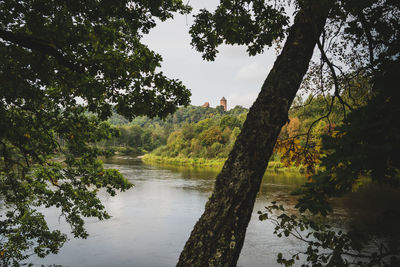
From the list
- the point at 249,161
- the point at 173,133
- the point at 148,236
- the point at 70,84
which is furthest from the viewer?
the point at 173,133

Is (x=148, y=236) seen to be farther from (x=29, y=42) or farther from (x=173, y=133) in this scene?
(x=173, y=133)

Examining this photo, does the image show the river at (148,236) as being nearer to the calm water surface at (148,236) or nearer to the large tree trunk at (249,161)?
the calm water surface at (148,236)

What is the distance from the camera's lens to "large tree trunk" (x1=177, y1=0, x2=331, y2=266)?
5.87ft

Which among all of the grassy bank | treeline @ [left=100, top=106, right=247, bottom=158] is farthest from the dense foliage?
the grassy bank

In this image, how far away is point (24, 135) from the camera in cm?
379

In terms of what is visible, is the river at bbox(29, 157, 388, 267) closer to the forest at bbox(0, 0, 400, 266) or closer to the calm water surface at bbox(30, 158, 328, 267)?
the calm water surface at bbox(30, 158, 328, 267)

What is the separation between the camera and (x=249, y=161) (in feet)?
6.26

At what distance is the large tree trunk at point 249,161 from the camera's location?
5.87ft

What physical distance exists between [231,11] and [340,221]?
1015 cm

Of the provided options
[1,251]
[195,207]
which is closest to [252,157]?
[1,251]

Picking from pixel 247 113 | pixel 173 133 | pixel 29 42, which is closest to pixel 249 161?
pixel 247 113

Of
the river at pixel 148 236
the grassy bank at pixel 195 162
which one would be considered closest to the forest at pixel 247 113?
the river at pixel 148 236

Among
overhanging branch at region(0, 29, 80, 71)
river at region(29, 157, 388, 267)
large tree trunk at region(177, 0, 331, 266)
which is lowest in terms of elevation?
river at region(29, 157, 388, 267)

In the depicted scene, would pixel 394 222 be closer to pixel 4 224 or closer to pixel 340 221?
pixel 4 224
